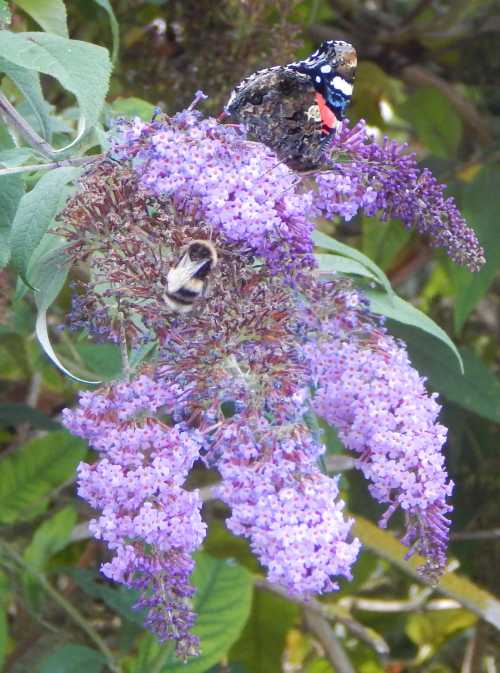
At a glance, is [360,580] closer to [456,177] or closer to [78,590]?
[78,590]

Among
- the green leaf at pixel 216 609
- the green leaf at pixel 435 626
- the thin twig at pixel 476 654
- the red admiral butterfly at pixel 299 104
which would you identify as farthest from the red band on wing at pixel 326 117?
the green leaf at pixel 435 626

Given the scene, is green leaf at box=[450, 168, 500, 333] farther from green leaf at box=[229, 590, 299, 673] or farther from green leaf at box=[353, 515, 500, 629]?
green leaf at box=[229, 590, 299, 673]

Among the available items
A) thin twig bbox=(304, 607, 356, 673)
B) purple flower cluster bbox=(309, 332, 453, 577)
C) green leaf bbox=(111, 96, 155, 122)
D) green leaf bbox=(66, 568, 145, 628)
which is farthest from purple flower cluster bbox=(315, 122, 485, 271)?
thin twig bbox=(304, 607, 356, 673)

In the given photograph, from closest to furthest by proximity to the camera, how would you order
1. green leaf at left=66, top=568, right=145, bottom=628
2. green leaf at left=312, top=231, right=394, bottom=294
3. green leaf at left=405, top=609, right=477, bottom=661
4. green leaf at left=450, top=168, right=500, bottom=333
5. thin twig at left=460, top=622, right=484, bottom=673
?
green leaf at left=312, top=231, right=394, bottom=294 → green leaf at left=66, top=568, right=145, bottom=628 → green leaf at left=450, top=168, right=500, bottom=333 → thin twig at left=460, top=622, right=484, bottom=673 → green leaf at left=405, top=609, right=477, bottom=661

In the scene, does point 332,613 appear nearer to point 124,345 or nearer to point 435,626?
point 435,626

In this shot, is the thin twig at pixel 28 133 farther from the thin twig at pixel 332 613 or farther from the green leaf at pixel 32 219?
the thin twig at pixel 332 613

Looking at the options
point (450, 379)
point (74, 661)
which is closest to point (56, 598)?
point (74, 661)

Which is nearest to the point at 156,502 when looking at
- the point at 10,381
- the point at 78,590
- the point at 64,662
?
the point at 64,662
